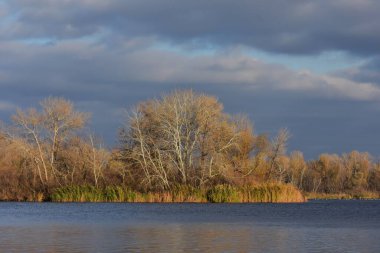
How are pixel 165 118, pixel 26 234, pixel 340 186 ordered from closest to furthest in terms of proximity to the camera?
pixel 26 234
pixel 165 118
pixel 340 186

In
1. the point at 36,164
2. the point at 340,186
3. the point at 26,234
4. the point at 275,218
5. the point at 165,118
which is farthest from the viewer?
the point at 340,186

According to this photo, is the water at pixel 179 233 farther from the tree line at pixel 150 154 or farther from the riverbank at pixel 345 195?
the riverbank at pixel 345 195

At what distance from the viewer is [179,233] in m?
28.6

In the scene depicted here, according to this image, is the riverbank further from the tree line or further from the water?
the water

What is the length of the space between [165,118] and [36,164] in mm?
15652

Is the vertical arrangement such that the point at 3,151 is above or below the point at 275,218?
above

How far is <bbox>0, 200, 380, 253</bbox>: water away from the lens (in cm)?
2283

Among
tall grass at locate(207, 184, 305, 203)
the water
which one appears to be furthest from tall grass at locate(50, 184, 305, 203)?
the water

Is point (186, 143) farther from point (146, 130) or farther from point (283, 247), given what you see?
point (283, 247)

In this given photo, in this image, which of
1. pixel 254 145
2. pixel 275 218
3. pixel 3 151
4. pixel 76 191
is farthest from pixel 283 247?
pixel 3 151

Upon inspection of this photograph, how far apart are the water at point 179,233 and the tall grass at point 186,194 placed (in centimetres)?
1434

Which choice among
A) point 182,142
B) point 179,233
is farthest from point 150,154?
point 179,233

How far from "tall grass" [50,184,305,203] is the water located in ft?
47.0

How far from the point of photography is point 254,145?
72.6 metres
